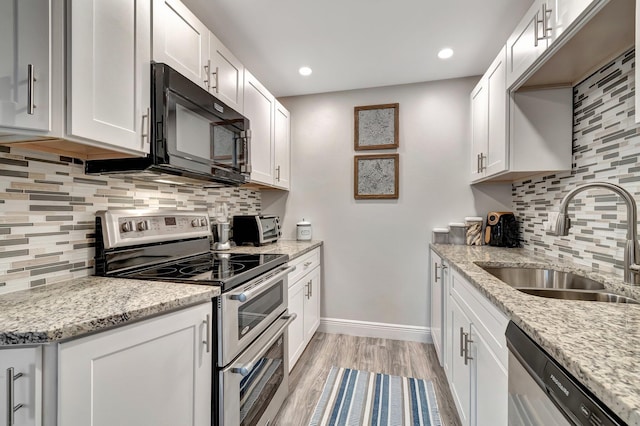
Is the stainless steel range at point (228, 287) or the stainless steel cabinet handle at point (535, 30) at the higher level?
the stainless steel cabinet handle at point (535, 30)

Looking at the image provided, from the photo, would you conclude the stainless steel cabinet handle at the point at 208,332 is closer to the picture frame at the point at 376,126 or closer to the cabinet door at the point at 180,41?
the cabinet door at the point at 180,41

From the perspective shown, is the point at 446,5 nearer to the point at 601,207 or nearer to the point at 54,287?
the point at 601,207

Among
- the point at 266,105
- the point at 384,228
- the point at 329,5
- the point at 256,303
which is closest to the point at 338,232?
the point at 384,228

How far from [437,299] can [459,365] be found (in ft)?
2.50

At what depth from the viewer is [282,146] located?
2758 millimetres

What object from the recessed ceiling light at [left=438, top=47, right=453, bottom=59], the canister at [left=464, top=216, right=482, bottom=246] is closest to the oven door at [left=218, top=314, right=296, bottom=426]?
the canister at [left=464, top=216, right=482, bottom=246]

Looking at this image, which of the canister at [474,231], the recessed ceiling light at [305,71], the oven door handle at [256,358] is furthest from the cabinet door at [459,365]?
the recessed ceiling light at [305,71]

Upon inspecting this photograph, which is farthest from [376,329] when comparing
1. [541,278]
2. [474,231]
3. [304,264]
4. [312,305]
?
[541,278]

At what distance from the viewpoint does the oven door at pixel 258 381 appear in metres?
1.17

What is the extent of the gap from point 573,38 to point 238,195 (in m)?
2.40

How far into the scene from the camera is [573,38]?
46.7 inches

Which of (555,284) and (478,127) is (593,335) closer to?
(555,284)

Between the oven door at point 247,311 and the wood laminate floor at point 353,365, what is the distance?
619 mm

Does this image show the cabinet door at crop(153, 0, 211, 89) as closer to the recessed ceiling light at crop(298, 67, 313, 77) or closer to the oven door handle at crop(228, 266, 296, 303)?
the recessed ceiling light at crop(298, 67, 313, 77)
